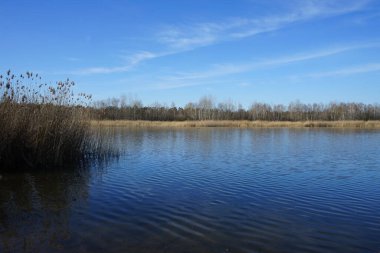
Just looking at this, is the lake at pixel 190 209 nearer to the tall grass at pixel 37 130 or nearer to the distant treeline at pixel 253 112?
the tall grass at pixel 37 130

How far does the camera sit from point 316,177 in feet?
44.2

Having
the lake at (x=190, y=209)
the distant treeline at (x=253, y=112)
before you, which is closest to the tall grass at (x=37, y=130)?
the lake at (x=190, y=209)

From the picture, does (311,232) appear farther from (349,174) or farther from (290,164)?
(290,164)

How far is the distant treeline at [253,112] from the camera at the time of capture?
4016 inches

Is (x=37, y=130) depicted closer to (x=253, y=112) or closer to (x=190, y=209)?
(x=190, y=209)

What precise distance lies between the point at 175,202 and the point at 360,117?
353 ft

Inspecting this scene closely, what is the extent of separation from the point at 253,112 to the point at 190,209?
107797 millimetres

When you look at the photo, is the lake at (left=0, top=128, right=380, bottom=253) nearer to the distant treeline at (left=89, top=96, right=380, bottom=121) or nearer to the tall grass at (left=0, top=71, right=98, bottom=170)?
the tall grass at (left=0, top=71, right=98, bottom=170)

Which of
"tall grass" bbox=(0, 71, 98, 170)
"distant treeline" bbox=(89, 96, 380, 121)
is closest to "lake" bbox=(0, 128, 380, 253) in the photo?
"tall grass" bbox=(0, 71, 98, 170)

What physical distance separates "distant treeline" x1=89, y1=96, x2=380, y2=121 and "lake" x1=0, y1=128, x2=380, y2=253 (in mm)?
80847

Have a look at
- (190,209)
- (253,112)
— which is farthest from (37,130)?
(253,112)

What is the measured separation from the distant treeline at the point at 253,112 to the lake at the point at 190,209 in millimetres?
80847

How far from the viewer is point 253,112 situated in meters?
114

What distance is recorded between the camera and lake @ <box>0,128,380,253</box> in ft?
20.3
